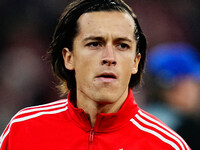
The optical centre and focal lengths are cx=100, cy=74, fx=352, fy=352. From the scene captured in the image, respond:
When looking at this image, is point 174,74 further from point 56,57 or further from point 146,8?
point 146,8

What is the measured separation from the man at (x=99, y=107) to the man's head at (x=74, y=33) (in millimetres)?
10

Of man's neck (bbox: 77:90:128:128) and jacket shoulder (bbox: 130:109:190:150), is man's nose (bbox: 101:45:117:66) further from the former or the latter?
jacket shoulder (bbox: 130:109:190:150)

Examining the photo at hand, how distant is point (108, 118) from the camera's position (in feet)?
8.62

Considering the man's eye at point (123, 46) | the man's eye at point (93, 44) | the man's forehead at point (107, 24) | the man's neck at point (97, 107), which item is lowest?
the man's neck at point (97, 107)

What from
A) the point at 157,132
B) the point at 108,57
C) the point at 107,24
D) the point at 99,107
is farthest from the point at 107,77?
the point at 157,132

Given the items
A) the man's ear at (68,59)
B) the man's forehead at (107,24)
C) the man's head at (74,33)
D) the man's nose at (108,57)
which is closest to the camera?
the man's nose at (108,57)

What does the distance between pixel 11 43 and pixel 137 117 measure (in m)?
4.16

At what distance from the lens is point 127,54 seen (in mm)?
2723

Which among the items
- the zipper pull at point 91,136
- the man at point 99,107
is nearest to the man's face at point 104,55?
the man at point 99,107

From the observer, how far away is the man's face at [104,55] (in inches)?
102

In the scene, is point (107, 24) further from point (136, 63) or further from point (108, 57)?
point (136, 63)

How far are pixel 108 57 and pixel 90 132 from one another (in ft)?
1.88

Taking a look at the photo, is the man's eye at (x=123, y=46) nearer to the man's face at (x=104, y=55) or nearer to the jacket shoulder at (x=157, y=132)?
the man's face at (x=104, y=55)

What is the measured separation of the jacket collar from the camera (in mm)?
2623
